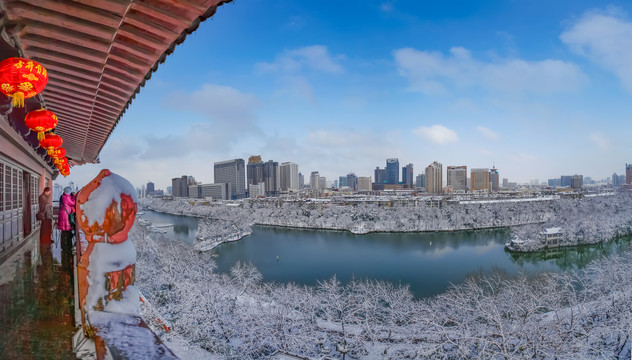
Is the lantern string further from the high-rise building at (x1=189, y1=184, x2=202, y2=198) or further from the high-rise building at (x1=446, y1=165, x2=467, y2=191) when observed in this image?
the high-rise building at (x1=446, y1=165, x2=467, y2=191)

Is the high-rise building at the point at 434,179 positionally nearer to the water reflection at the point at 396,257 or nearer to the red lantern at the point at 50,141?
the water reflection at the point at 396,257

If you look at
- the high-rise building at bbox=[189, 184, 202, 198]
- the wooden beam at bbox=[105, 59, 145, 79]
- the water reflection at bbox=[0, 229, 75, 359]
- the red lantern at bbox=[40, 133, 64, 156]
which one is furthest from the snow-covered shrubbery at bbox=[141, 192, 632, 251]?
the high-rise building at bbox=[189, 184, 202, 198]

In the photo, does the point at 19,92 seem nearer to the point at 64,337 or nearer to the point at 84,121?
the point at 64,337

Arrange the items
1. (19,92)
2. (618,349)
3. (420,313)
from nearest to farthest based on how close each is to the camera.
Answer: (19,92) → (618,349) → (420,313)

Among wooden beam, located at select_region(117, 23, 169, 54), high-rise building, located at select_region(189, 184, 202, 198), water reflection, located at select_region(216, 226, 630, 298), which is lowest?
water reflection, located at select_region(216, 226, 630, 298)

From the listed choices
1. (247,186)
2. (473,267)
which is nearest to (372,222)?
(473,267)

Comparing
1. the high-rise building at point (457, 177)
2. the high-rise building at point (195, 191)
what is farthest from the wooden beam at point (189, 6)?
the high-rise building at point (457, 177)

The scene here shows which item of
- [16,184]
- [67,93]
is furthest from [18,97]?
[16,184]
